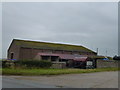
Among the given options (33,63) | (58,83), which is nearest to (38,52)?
(33,63)

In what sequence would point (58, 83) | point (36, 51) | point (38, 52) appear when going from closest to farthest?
point (58, 83) → point (38, 52) → point (36, 51)

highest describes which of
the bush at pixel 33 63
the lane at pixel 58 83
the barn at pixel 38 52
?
the barn at pixel 38 52

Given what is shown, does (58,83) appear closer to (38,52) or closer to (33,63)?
(33,63)

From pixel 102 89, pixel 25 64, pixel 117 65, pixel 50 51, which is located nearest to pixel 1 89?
pixel 102 89

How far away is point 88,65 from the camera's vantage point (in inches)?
1319

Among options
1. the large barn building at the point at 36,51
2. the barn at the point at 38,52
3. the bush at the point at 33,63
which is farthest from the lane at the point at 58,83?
the large barn building at the point at 36,51

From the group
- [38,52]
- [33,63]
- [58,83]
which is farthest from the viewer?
[38,52]

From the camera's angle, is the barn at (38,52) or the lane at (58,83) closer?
the lane at (58,83)

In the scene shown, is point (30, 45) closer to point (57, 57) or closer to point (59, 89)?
point (57, 57)

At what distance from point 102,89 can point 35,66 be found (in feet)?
57.8

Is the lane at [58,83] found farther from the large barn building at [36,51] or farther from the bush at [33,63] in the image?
the large barn building at [36,51]

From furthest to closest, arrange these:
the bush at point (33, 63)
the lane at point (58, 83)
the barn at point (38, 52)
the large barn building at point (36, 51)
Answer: the large barn building at point (36, 51) → the barn at point (38, 52) → the bush at point (33, 63) → the lane at point (58, 83)

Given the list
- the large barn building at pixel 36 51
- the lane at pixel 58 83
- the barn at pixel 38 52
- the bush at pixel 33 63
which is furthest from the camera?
the large barn building at pixel 36 51

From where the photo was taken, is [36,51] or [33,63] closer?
[33,63]
